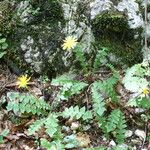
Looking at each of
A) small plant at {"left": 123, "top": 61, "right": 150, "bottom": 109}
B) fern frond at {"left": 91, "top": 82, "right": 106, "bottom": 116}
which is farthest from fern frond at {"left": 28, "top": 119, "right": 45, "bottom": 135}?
small plant at {"left": 123, "top": 61, "right": 150, "bottom": 109}

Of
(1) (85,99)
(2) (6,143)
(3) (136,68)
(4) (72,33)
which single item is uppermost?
(4) (72,33)

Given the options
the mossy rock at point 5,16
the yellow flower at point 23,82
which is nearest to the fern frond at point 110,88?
the yellow flower at point 23,82

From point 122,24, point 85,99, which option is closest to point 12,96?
point 85,99

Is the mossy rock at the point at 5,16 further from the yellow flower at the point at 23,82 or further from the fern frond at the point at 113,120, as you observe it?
the fern frond at the point at 113,120

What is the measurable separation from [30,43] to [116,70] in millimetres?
1077

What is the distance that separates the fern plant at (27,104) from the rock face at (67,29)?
21.8 inches

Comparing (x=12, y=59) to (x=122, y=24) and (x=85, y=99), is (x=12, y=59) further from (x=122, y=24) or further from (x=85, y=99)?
(x=122, y=24)

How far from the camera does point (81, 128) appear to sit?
447 centimetres

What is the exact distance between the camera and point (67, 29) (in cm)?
502

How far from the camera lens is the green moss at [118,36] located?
4.95 metres

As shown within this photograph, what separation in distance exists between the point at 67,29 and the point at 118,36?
2.04 ft

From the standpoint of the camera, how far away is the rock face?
4.95 meters

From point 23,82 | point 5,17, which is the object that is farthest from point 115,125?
point 5,17

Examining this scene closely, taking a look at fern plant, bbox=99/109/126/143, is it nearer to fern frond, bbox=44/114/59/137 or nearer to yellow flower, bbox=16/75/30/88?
fern frond, bbox=44/114/59/137
